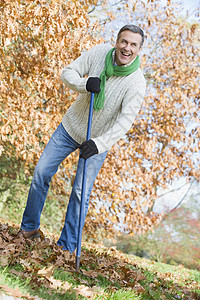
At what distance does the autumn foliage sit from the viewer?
5.96 m

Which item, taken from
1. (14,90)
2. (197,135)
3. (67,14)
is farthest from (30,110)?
(197,135)

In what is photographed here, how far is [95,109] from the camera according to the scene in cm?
327

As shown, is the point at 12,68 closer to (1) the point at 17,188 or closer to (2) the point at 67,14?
(2) the point at 67,14

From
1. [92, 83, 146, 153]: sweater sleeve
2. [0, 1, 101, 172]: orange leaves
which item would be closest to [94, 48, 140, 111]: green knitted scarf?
[92, 83, 146, 153]: sweater sleeve

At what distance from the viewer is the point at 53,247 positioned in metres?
3.20

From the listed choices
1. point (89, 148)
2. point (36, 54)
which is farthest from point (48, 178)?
point (36, 54)

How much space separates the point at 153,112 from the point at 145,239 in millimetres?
5815

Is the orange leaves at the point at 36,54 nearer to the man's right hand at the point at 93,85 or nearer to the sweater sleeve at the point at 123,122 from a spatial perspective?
the man's right hand at the point at 93,85

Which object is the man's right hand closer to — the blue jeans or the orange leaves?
the blue jeans

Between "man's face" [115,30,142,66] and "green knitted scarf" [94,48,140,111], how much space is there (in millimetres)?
62

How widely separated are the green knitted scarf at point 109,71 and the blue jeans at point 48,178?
0.47 meters

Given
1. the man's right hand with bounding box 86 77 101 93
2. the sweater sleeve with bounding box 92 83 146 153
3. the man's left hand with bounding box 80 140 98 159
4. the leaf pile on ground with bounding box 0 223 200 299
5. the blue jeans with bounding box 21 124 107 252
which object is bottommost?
the leaf pile on ground with bounding box 0 223 200 299

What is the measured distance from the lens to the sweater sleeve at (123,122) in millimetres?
2996

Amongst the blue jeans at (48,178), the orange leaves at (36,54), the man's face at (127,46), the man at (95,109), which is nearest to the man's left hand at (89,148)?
the man at (95,109)
